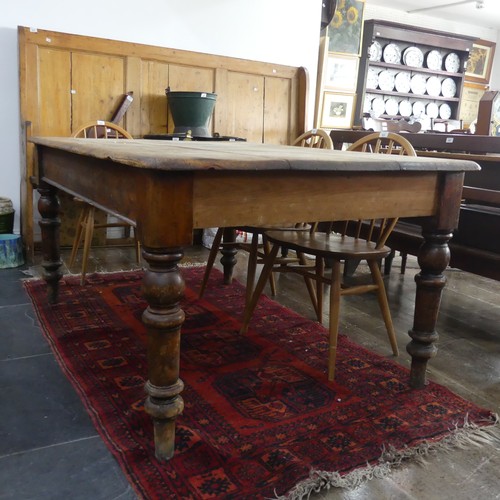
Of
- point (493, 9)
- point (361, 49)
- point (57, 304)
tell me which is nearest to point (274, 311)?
point (57, 304)

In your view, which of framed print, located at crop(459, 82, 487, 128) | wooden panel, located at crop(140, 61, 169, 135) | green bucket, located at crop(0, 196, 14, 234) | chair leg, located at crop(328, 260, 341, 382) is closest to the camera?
chair leg, located at crop(328, 260, 341, 382)

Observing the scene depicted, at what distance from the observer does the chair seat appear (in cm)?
200

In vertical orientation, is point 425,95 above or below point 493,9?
below

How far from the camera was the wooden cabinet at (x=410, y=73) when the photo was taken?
23.5 ft

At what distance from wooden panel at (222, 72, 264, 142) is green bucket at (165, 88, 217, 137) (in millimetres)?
559

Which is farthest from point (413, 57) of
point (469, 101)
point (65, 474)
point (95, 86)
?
point (65, 474)

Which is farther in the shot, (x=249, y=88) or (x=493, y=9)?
(x=493, y=9)

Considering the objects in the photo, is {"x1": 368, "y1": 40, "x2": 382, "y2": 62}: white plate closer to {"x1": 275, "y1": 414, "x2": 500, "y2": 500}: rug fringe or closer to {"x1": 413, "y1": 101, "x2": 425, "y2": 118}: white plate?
{"x1": 413, "y1": 101, "x2": 425, "y2": 118}: white plate

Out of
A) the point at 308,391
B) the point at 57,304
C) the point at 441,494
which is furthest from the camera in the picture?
the point at 57,304

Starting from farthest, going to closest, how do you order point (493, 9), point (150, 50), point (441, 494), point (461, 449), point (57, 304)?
point (493, 9)
point (150, 50)
point (57, 304)
point (461, 449)
point (441, 494)

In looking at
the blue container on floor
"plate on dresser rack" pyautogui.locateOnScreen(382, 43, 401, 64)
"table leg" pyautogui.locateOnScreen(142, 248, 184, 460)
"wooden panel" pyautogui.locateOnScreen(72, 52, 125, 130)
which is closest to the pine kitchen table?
"table leg" pyautogui.locateOnScreen(142, 248, 184, 460)

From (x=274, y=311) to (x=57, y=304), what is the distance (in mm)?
1080

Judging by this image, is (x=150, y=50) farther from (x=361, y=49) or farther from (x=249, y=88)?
(x=361, y=49)

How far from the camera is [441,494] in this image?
135 cm
